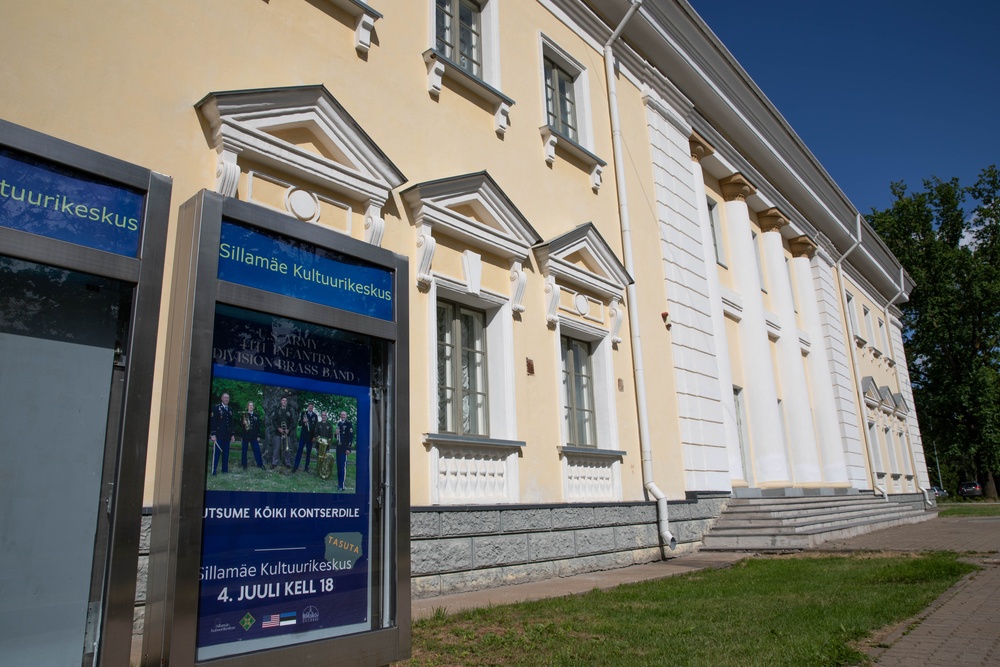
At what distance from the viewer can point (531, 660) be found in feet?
15.1

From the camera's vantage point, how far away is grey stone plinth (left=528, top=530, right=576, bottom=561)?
902cm

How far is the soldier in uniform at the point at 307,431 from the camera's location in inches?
145

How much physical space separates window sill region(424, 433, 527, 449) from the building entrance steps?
5.16 meters

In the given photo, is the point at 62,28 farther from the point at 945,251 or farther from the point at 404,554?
the point at 945,251

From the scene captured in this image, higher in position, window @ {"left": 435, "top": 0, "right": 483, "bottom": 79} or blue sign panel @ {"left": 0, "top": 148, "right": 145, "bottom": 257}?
window @ {"left": 435, "top": 0, "right": 483, "bottom": 79}

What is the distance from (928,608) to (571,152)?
26.2ft

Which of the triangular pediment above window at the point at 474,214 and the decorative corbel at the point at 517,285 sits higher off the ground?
the triangular pediment above window at the point at 474,214

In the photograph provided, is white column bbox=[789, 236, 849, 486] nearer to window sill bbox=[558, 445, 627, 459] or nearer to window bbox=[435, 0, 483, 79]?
window sill bbox=[558, 445, 627, 459]

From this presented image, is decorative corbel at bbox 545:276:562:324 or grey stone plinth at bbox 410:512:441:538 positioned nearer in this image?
grey stone plinth at bbox 410:512:441:538

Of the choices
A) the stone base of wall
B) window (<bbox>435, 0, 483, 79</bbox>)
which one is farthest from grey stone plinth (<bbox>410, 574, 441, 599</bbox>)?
window (<bbox>435, 0, 483, 79</bbox>)

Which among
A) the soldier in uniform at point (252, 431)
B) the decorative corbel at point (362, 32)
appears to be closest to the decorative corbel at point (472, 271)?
the decorative corbel at point (362, 32)

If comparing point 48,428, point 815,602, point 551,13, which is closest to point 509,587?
point 815,602

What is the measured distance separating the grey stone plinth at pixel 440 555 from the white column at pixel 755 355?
10.2 meters

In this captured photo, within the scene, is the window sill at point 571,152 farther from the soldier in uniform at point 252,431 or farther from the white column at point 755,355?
the soldier in uniform at point 252,431
